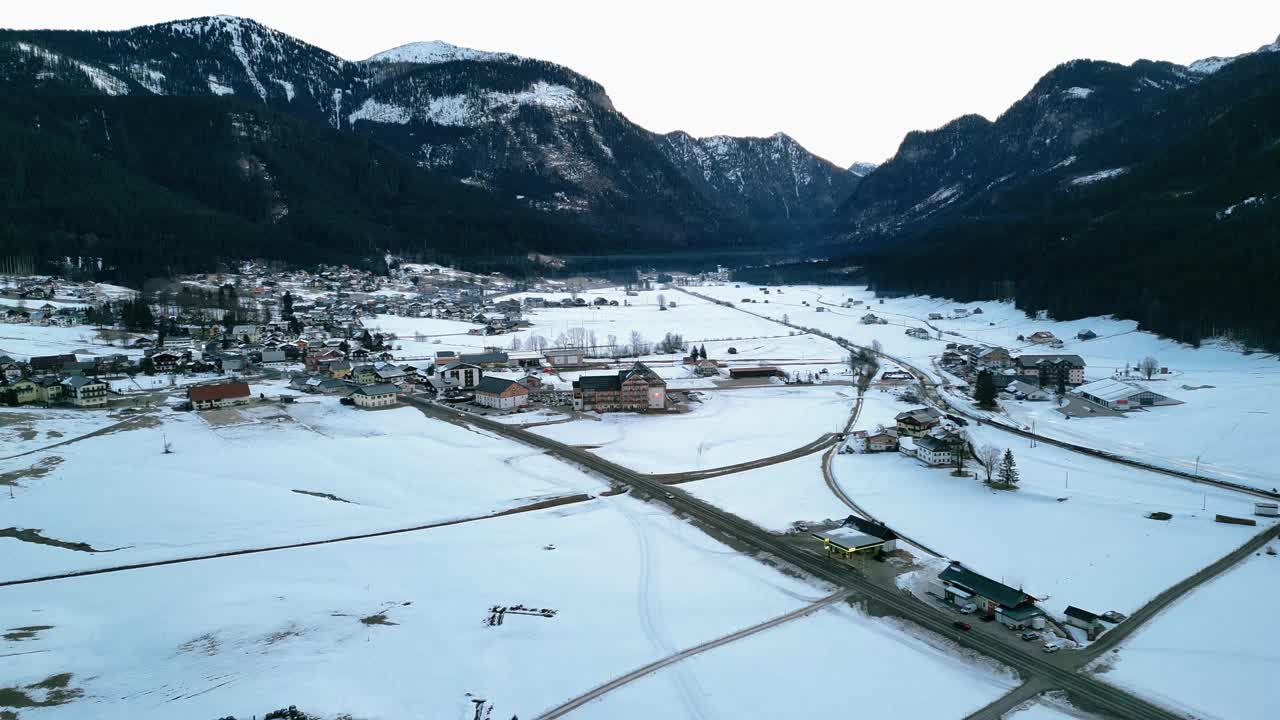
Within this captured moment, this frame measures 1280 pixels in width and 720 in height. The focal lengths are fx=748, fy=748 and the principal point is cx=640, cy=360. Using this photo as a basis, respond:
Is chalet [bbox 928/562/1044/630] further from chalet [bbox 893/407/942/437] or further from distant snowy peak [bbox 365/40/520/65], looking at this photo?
distant snowy peak [bbox 365/40/520/65]

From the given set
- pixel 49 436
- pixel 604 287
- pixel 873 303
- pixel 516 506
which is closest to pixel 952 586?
pixel 516 506

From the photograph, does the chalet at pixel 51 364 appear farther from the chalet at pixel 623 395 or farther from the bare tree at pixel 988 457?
the bare tree at pixel 988 457

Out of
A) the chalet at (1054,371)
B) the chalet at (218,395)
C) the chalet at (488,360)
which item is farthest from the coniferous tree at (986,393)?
the chalet at (218,395)

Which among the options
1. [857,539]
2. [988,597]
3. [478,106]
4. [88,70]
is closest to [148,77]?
[88,70]

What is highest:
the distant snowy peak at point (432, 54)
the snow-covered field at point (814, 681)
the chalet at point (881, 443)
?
the distant snowy peak at point (432, 54)

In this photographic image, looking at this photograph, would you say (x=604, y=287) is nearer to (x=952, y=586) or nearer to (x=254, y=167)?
(x=254, y=167)
